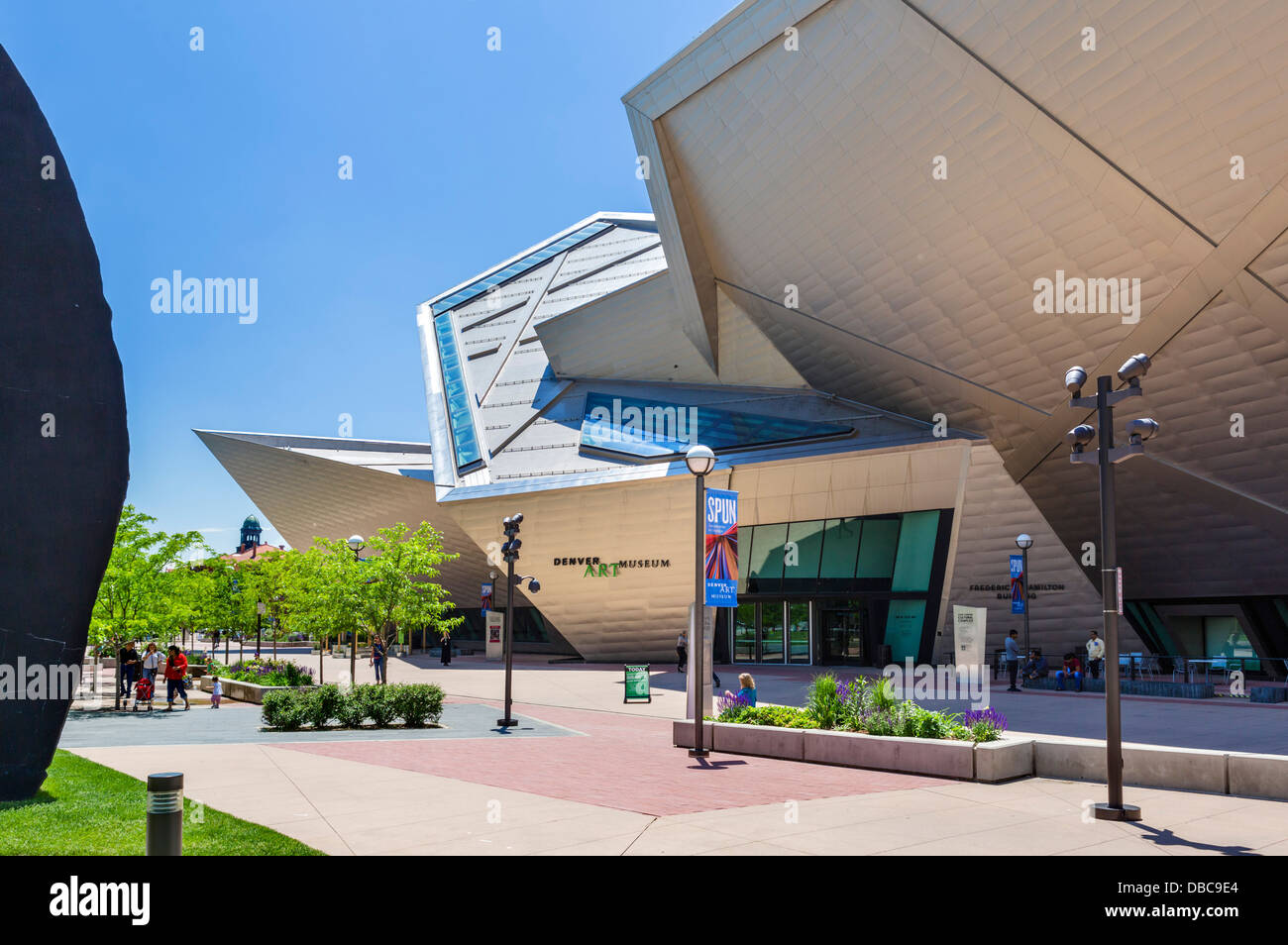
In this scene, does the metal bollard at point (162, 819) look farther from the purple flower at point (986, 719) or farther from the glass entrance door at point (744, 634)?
the glass entrance door at point (744, 634)

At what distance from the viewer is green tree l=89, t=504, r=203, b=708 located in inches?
838

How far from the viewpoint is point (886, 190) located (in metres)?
28.1

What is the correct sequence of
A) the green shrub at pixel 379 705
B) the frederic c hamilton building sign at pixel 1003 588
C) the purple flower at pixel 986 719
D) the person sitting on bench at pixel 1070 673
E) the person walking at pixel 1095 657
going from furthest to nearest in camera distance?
the frederic c hamilton building sign at pixel 1003 588 → the person walking at pixel 1095 657 → the person sitting on bench at pixel 1070 673 → the green shrub at pixel 379 705 → the purple flower at pixel 986 719

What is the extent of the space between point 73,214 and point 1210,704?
23302 millimetres

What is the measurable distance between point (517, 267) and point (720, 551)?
5118 cm

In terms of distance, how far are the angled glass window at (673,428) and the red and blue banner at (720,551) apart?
18.5 meters

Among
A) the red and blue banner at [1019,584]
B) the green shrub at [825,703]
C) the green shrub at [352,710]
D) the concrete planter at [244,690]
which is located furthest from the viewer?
the red and blue banner at [1019,584]

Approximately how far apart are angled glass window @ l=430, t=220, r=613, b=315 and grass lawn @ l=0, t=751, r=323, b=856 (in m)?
52.4

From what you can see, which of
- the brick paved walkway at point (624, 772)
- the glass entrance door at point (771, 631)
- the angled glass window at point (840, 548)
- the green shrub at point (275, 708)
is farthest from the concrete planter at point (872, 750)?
the glass entrance door at point (771, 631)

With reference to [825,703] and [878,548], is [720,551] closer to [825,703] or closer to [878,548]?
[825,703]

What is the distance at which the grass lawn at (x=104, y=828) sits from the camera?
7.10 metres

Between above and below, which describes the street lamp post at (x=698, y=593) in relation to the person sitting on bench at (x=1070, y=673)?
above

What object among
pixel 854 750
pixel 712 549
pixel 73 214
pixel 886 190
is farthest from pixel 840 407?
pixel 73 214
